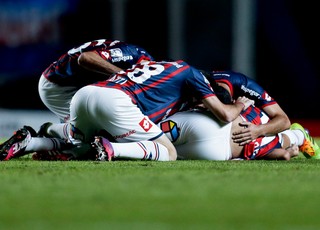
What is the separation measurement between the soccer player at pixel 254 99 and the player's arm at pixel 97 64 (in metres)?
0.72

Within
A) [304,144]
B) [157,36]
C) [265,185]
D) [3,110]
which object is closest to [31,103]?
[3,110]

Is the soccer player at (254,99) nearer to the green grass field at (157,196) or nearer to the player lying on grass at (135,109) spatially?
the player lying on grass at (135,109)

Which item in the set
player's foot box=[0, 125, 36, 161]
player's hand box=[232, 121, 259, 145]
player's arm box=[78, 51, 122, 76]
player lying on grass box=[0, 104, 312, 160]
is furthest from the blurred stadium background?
player's foot box=[0, 125, 36, 161]

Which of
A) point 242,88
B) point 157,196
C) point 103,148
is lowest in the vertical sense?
point 103,148

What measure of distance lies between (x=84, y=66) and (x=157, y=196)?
288 cm

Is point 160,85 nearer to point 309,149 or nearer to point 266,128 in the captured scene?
point 266,128

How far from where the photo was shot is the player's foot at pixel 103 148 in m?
5.81

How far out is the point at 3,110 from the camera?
1238cm

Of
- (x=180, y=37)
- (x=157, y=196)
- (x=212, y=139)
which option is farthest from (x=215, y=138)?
(x=180, y=37)

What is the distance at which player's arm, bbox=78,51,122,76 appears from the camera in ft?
22.2

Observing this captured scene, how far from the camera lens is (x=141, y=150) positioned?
235 inches

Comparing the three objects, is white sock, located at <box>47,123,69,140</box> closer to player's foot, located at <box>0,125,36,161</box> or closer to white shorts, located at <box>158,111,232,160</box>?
player's foot, located at <box>0,125,36,161</box>

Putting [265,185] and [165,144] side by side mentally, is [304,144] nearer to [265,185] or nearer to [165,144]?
[165,144]

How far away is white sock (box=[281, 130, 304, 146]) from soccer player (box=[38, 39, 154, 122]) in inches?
47.2
